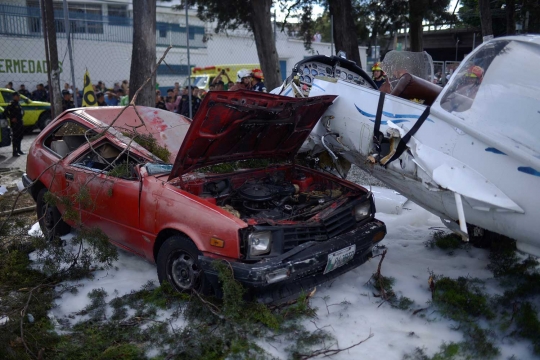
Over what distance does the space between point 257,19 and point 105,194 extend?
7.86 m

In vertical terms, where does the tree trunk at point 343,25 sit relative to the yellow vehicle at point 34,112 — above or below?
above

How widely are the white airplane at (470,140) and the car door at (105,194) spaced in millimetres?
2219

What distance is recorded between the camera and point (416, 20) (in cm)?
1405

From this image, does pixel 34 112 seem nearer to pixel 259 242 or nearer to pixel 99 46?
pixel 99 46

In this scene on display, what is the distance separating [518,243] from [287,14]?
11.0 meters

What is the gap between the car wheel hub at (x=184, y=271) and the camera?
4275 mm

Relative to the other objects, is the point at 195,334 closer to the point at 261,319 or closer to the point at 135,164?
the point at 261,319

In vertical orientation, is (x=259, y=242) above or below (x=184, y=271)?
above

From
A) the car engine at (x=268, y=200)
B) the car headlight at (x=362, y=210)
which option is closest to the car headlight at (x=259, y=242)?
the car engine at (x=268, y=200)

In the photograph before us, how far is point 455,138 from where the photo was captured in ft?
14.1

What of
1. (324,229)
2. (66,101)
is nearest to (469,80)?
(324,229)

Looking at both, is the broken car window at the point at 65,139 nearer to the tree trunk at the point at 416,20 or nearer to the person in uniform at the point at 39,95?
the tree trunk at the point at 416,20

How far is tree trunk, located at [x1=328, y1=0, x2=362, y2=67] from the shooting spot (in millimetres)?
12617

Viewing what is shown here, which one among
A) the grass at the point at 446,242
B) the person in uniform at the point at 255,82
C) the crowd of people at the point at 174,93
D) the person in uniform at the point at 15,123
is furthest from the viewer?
the person in uniform at the point at 15,123
